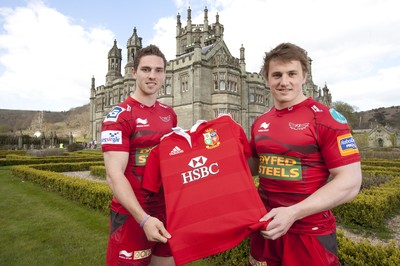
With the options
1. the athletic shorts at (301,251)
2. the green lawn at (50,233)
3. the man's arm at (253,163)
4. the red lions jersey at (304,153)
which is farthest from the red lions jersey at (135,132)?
the green lawn at (50,233)

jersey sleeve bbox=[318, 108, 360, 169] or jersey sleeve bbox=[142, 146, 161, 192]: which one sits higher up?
jersey sleeve bbox=[318, 108, 360, 169]

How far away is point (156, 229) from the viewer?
202 centimetres

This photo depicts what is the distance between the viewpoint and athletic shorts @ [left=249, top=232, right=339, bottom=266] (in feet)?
6.69

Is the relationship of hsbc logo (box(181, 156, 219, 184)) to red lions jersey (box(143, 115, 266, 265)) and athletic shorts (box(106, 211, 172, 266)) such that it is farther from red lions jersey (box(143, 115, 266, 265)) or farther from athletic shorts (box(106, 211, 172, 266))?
athletic shorts (box(106, 211, 172, 266))

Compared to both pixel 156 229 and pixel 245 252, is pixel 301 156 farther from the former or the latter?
pixel 245 252

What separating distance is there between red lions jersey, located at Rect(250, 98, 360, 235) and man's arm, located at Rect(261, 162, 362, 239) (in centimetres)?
11

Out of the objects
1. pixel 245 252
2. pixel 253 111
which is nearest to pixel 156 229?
pixel 245 252

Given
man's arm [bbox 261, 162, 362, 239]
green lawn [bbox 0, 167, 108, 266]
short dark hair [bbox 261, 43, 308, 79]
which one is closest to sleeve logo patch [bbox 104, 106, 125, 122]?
short dark hair [bbox 261, 43, 308, 79]

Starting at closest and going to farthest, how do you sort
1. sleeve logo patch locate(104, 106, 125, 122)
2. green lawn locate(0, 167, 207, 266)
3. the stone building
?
sleeve logo patch locate(104, 106, 125, 122)
green lawn locate(0, 167, 207, 266)
the stone building

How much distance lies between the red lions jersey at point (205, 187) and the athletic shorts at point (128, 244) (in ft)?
1.44

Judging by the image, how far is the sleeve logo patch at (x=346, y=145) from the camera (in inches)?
78.7

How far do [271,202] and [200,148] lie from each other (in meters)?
0.75

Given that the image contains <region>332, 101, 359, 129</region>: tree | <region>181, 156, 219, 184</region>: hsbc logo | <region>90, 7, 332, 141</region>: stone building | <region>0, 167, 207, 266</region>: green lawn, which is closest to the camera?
<region>181, 156, 219, 184</region>: hsbc logo

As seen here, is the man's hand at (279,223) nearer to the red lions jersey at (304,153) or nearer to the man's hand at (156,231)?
the red lions jersey at (304,153)
